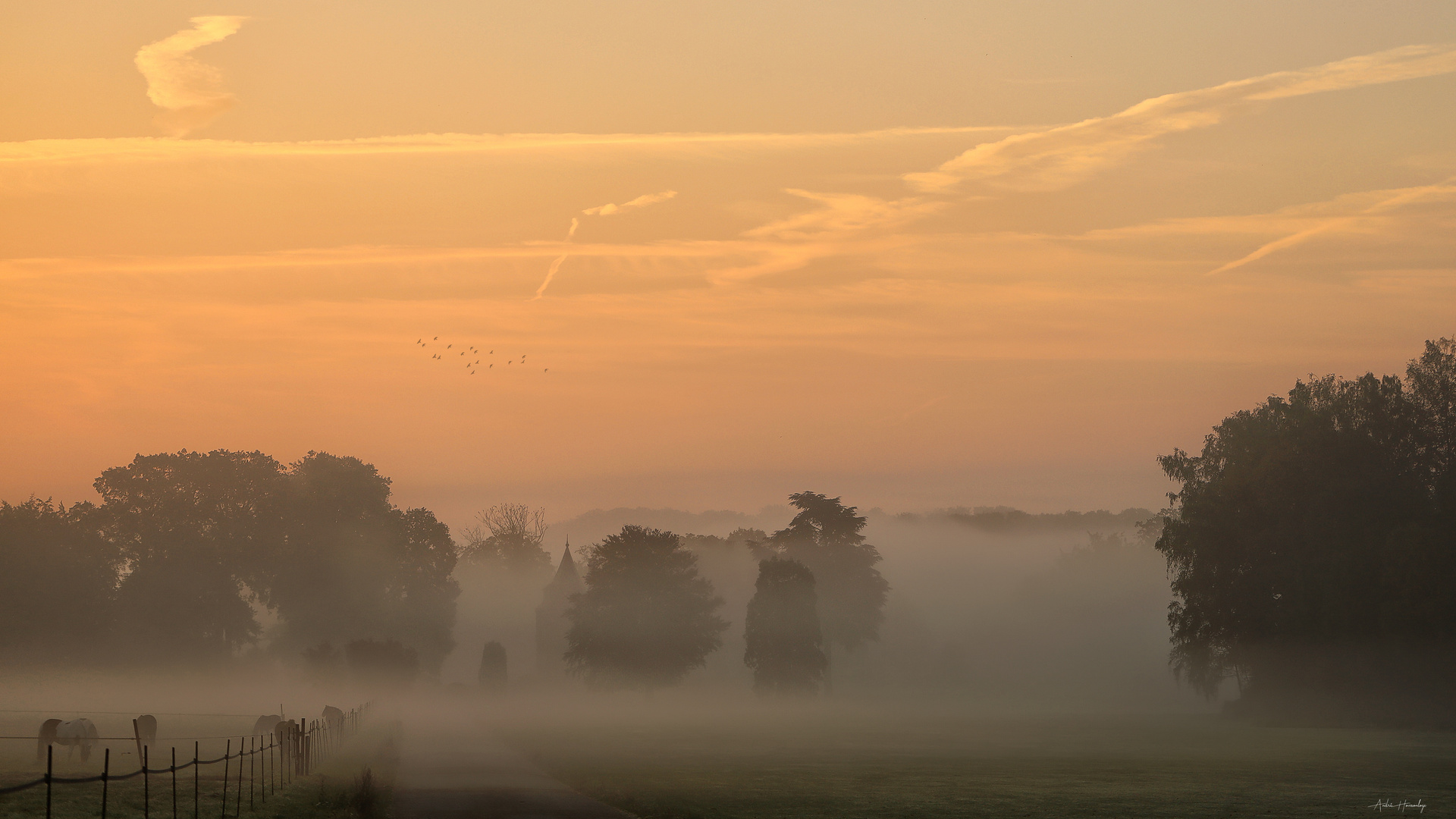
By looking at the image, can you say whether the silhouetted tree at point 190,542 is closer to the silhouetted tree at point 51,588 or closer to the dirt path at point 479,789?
the silhouetted tree at point 51,588

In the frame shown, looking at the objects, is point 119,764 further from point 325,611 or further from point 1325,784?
point 325,611

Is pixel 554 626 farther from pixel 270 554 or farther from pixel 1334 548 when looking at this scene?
pixel 1334 548

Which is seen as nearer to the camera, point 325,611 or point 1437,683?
point 1437,683

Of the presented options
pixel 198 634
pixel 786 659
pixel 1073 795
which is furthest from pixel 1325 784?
pixel 198 634

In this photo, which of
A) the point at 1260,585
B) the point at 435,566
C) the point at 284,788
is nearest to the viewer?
the point at 284,788

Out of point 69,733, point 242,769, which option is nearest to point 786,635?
point 69,733

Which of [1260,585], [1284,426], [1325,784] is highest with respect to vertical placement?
[1284,426]

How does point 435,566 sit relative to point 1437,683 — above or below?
above

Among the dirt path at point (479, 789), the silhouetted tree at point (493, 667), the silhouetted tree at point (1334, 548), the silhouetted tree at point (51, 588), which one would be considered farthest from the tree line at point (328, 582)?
the dirt path at point (479, 789)

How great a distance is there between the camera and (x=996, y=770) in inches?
1881

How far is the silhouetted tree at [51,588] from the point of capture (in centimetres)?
9969

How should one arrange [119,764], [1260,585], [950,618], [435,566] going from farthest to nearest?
[950,618] < [435,566] < [1260,585] < [119,764]

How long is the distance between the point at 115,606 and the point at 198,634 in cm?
705

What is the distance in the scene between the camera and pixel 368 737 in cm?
6406
